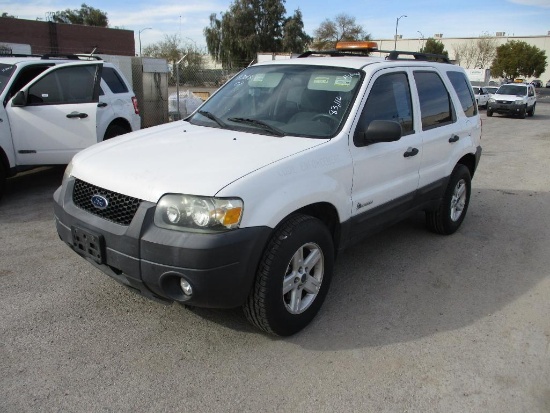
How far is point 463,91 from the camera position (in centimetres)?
534

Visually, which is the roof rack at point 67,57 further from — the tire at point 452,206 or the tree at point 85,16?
the tree at point 85,16

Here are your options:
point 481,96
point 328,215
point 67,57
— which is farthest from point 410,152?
point 481,96

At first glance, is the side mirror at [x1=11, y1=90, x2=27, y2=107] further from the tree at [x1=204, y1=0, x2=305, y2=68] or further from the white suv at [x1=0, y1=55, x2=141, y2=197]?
the tree at [x1=204, y1=0, x2=305, y2=68]

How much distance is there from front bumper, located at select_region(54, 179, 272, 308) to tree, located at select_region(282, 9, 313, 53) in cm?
5639

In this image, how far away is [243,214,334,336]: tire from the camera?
2873mm

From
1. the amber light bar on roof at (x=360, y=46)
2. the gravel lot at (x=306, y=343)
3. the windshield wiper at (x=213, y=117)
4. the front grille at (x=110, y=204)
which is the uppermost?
the amber light bar on roof at (x=360, y=46)

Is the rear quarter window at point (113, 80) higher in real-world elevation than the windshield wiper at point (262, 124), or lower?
higher

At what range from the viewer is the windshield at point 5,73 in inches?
238

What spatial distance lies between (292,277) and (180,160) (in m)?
1.06

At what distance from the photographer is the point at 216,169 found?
9.29ft

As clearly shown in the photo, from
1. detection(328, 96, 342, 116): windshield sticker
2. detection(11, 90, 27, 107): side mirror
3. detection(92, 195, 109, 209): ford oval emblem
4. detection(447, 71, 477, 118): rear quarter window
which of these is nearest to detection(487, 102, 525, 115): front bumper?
detection(447, 71, 477, 118): rear quarter window

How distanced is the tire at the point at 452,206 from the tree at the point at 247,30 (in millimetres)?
53293

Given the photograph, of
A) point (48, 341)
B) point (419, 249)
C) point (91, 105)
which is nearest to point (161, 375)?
point (48, 341)

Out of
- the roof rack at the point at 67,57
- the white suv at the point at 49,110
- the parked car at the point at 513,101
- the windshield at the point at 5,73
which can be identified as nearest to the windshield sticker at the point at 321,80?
the white suv at the point at 49,110
